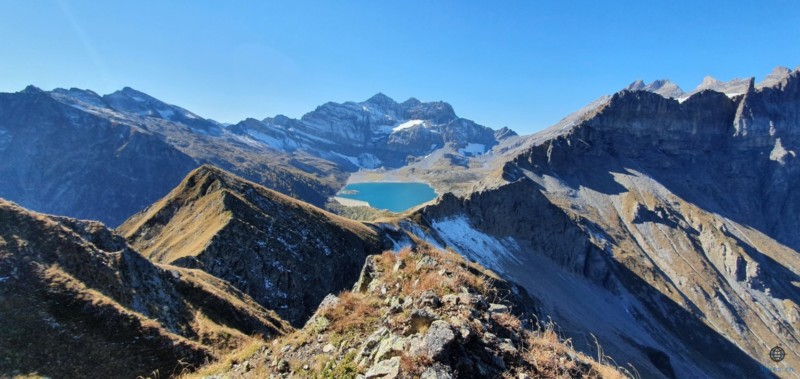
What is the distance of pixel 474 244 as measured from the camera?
104m

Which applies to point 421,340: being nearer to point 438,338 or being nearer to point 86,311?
point 438,338

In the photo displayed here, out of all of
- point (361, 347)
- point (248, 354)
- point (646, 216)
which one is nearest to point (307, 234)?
point (248, 354)

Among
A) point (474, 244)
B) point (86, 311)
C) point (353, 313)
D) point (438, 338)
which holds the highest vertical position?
point (438, 338)

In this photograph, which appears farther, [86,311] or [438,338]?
[86,311]

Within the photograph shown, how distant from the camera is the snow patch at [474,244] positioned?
96.6m

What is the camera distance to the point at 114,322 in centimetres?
1820

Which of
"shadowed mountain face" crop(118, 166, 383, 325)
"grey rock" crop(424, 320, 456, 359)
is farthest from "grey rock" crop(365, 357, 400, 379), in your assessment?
"shadowed mountain face" crop(118, 166, 383, 325)

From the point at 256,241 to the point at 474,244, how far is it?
64.9 metres

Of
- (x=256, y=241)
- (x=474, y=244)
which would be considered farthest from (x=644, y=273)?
(x=256, y=241)

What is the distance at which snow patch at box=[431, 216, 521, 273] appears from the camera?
96.6 meters

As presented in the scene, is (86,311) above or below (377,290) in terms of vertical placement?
below

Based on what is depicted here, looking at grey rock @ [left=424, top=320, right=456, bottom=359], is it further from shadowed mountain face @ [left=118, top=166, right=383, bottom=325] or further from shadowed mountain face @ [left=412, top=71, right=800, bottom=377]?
shadowed mountain face @ [left=412, top=71, right=800, bottom=377]

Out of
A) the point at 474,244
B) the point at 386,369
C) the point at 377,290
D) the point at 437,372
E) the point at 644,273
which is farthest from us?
the point at 644,273

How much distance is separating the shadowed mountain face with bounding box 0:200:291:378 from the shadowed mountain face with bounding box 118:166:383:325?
2054 centimetres
